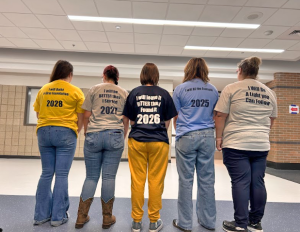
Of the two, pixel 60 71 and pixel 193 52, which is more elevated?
pixel 193 52

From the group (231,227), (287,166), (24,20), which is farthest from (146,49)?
(287,166)

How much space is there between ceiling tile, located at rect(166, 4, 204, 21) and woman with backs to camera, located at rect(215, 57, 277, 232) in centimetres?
218

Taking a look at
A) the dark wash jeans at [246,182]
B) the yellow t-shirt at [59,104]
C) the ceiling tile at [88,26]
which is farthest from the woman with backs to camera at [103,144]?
the ceiling tile at [88,26]

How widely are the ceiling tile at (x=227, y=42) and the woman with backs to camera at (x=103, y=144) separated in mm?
3753

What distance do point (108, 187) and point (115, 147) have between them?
35 cm

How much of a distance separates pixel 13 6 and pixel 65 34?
113 centimetres

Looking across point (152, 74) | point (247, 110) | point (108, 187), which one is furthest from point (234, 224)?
point (152, 74)

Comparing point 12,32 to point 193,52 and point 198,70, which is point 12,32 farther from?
point 198,70

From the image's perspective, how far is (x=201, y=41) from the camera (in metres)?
4.75

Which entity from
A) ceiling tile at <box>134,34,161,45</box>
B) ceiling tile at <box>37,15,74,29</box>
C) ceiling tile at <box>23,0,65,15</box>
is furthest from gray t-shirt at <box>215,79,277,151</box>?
ceiling tile at <box>37,15,74,29</box>

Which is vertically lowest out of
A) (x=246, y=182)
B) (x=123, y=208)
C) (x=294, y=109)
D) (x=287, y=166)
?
(x=287, y=166)

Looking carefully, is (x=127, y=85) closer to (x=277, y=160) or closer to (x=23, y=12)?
(x=23, y=12)

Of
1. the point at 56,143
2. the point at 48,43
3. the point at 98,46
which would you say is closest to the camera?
the point at 56,143

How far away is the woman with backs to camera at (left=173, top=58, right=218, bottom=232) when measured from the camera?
173cm
